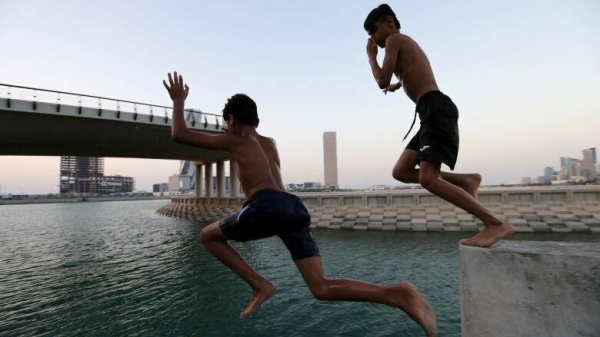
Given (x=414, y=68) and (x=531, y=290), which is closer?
(x=531, y=290)

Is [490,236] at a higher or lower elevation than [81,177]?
lower

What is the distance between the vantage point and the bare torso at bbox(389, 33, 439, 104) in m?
3.19

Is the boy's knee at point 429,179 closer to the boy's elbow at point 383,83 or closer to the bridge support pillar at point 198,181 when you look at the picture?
the boy's elbow at point 383,83

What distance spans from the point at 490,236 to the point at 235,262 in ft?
8.43

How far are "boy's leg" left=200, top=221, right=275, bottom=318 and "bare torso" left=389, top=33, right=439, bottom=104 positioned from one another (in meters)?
2.58

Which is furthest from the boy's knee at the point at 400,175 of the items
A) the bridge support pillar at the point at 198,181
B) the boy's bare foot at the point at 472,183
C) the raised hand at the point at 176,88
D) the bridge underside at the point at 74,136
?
the bridge support pillar at the point at 198,181

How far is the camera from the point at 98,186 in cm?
19462

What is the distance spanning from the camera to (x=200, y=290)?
9820mm

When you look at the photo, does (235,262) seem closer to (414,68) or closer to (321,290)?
(321,290)

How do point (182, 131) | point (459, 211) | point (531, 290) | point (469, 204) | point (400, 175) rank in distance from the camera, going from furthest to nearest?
point (459, 211) → point (400, 175) → point (469, 204) → point (182, 131) → point (531, 290)

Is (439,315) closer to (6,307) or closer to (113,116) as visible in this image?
(6,307)

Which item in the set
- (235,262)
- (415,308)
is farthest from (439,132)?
(235,262)

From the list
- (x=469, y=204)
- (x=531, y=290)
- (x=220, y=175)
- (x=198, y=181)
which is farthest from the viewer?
(x=198, y=181)

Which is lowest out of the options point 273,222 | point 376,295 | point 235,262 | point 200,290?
point 200,290
